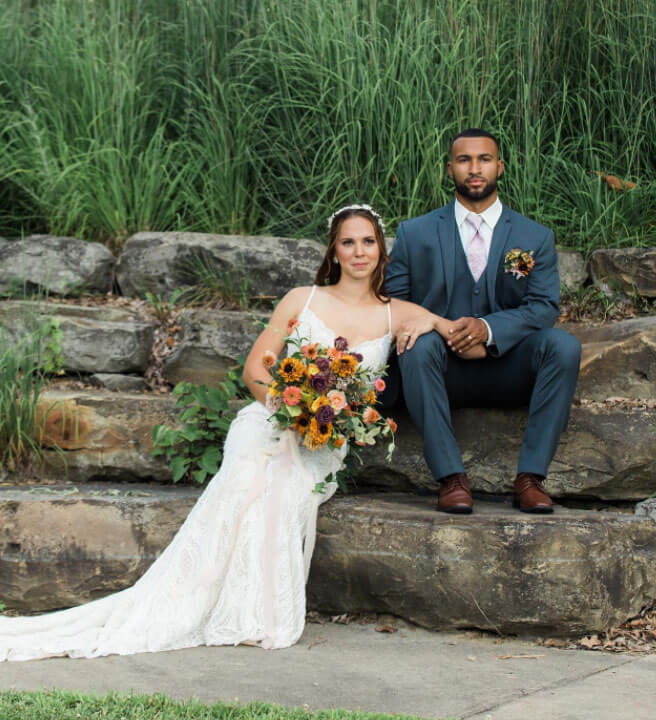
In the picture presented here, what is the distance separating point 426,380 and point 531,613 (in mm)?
988

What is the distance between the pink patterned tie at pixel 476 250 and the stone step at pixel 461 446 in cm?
65

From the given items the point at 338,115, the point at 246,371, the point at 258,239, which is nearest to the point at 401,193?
the point at 338,115

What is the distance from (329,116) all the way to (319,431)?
2.90 metres

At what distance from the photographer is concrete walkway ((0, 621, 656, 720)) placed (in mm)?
2945

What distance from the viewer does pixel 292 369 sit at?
3.83m

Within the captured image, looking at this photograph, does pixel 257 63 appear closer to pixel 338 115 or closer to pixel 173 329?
pixel 338 115

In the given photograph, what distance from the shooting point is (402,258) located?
4598mm

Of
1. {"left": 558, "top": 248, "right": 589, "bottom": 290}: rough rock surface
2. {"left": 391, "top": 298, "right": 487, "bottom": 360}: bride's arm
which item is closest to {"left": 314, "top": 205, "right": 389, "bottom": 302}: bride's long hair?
{"left": 391, "top": 298, "right": 487, "bottom": 360}: bride's arm

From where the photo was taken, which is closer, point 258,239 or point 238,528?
point 238,528

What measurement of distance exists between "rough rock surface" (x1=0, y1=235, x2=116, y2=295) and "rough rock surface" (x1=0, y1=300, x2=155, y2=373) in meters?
0.42

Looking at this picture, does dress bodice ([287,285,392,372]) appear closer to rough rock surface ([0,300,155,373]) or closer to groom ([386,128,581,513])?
groom ([386,128,581,513])

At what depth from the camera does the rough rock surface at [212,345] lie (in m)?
5.21

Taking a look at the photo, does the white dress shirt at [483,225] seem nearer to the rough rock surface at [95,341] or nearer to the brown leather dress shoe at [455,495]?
the brown leather dress shoe at [455,495]

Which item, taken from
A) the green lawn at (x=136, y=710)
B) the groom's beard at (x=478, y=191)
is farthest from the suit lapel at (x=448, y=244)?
the green lawn at (x=136, y=710)
